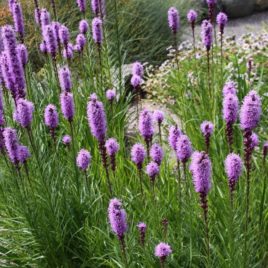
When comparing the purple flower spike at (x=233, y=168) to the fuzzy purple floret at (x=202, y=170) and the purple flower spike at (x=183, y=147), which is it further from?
the purple flower spike at (x=183, y=147)

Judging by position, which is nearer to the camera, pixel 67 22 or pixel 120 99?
pixel 120 99

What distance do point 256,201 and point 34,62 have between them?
4.96 meters

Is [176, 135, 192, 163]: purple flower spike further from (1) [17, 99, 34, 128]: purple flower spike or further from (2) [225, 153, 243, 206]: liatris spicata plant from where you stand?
(1) [17, 99, 34, 128]: purple flower spike

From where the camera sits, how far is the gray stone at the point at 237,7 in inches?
421

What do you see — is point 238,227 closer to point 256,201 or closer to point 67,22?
point 256,201

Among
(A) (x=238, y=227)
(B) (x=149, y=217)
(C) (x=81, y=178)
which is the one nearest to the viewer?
(A) (x=238, y=227)

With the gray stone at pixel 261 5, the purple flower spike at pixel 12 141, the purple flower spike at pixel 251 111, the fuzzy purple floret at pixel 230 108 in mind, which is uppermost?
the purple flower spike at pixel 251 111

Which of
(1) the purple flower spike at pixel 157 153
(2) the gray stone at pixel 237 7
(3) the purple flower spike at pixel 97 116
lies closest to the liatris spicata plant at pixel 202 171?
(3) the purple flower spike at pixel 97 116

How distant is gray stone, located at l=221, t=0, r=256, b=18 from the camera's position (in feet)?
35.1

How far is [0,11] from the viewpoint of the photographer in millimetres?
8086

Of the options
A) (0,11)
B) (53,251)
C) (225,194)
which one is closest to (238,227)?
(225,194)

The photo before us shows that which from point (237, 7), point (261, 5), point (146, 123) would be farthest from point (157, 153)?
point (261, 5)

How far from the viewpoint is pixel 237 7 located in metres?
10.8

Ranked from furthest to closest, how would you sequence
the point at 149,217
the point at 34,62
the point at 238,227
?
the point at 34,62 → the point at 149,217 → the point at 238,227
